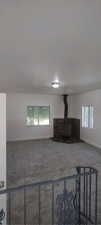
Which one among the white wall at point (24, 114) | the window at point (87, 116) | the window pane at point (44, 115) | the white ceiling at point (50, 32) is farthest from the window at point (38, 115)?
the white ceiling at point (50, 32)

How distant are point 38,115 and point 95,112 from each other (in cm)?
307

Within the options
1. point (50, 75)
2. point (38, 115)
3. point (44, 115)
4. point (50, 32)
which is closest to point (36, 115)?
point (38, 115)

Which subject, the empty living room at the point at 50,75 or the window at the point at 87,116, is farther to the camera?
the window at the point at 87,116

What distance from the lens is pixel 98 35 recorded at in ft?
5.14

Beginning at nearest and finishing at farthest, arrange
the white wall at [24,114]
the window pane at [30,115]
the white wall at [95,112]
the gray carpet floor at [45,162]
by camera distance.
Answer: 1. the gray carpet floor at [45,162]
2. the white wall at [95,112]
3. the white wall at [24,114]
4. the window pane at [30,115]

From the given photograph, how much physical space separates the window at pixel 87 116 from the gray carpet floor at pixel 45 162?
139cm

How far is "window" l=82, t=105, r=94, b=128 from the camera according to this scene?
665 cm

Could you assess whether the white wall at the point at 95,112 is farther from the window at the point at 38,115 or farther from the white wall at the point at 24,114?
the window at the point at 38,115

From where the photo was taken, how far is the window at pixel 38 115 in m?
7.65

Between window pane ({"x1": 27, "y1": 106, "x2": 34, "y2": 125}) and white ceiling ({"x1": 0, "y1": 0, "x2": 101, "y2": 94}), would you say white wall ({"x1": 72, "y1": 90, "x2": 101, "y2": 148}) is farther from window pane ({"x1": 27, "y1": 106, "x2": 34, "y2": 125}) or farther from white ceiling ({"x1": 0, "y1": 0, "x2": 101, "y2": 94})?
white ceiling ({"x1": 0, "y1": 0, "x2": 101, "y2": 94})

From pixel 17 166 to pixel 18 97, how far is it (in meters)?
3.97

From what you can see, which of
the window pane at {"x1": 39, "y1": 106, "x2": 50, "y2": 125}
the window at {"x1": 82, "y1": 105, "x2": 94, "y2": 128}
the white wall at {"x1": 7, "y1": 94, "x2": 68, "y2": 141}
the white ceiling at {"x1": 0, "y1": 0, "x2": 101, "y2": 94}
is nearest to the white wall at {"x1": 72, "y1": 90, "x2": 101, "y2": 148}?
the window at {"x1": 82, "y1": 105, "x2": 94, "y2": 128}

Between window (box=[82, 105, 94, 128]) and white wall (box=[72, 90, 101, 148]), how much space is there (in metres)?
0.20

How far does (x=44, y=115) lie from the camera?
7973 millimetres
